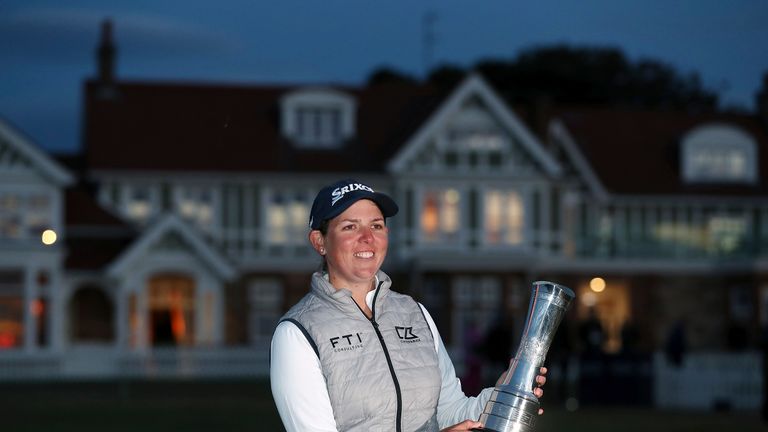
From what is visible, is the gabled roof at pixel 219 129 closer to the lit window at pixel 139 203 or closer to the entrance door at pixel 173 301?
the lit window at pixel 139 203

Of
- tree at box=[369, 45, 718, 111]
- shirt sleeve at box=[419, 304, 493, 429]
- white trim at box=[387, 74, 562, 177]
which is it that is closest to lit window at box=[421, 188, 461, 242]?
white trim at box=[387, 74, 562, 177]

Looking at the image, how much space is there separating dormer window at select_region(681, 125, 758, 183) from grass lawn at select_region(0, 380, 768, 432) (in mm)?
23636

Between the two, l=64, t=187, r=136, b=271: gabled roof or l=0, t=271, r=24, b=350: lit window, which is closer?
l=0, t=271, r=24, b=350: lit window

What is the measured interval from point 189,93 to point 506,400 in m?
46.0

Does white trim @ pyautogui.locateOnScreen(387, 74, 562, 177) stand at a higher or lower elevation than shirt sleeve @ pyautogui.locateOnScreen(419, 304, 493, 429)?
higher

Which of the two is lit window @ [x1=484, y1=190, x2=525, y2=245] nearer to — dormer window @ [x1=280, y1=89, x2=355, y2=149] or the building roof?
the building roof

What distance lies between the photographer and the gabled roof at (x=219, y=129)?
47.6 metres

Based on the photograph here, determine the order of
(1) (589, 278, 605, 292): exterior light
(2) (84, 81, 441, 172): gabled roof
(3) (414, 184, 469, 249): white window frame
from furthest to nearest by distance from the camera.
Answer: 1. (3) (414, 184, 469, 249): white window frame
2. (2) (84, 81, 441, 172): gabled roof
3. (1) (589, 278, 605, 292): exterior light

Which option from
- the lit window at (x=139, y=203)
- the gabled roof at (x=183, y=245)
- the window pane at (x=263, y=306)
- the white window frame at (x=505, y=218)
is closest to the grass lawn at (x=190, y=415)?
the gabled roof at (x=183, y=245)

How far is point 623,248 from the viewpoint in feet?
165

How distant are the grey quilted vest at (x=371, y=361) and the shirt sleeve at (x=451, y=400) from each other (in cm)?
10

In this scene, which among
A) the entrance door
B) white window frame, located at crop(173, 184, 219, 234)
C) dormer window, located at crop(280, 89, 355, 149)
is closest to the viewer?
the entrance door

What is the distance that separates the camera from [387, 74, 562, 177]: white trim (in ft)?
153

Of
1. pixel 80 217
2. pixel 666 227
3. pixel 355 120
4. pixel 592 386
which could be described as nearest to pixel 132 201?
pixel 80 217
